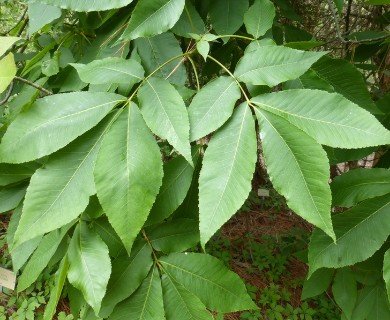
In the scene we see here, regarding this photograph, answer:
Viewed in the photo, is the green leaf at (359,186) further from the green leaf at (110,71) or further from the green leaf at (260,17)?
the green leaf at (110,71)

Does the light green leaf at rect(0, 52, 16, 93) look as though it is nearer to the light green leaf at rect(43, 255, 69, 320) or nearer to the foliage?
the foliage

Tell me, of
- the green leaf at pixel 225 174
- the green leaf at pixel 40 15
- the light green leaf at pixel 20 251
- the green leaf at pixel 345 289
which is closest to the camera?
the green leaf at pixel 225 174

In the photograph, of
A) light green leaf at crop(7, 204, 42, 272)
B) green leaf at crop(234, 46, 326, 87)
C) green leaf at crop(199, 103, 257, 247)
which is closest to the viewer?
green leaf at crop(199, 103, 257, 247)

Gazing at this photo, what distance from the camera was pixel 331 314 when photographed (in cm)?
226

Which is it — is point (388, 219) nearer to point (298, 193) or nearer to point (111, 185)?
point (298, 193)

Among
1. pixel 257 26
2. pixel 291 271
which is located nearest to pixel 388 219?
pixel 257 26

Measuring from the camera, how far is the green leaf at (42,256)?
2.78 feet

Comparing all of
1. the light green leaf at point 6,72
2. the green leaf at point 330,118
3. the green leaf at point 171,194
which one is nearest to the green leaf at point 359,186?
the green leaf at point 330,118

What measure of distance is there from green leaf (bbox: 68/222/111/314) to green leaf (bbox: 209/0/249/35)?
0.66 meters

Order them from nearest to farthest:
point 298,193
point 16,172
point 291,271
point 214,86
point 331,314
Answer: point 298,193
point 214,86
point 16,172
point 331,314
point 291,271

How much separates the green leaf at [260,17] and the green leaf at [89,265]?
0.62m

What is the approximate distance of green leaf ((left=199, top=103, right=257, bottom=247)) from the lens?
1.87 feet

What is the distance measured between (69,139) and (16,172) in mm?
375

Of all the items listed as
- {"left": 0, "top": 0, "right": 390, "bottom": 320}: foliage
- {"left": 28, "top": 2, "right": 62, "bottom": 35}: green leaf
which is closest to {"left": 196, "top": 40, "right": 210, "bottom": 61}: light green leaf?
{"left": 0, "top": 0, "right": 390, "bottom": 320}: foliage
